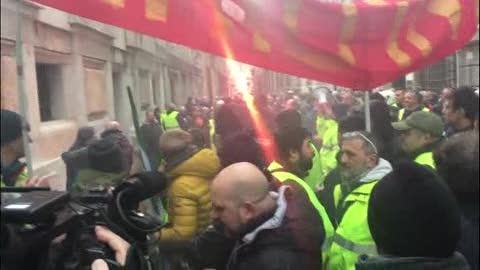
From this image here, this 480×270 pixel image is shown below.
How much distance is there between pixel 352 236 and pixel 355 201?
0.53 feet

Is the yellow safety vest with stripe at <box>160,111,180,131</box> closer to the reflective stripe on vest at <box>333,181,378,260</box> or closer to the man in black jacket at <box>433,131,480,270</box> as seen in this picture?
the reflective stripe on vest at <box>333,181,378,260</box>

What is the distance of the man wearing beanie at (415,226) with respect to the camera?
1.69 metres

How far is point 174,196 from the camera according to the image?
3311 millimetres

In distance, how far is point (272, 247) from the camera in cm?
201

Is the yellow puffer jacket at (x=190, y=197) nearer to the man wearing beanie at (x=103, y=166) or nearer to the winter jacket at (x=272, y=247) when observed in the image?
the man wearing beanie at (x=103, y=166)

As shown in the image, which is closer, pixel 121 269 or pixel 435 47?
pixel 121 269

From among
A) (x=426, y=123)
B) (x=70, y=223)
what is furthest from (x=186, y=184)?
(x=70, y=223)

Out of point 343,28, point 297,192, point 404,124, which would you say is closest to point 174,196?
point 297,192

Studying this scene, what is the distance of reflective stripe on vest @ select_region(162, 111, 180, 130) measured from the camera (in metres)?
4.88

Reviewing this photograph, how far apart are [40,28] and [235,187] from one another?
13.5 feet

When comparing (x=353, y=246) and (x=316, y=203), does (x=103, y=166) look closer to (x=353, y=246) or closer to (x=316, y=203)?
(x=316, y=203)

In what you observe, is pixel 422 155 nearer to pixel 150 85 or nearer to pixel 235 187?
pixel 235 187

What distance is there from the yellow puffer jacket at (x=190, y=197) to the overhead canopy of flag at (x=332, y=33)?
617 mm

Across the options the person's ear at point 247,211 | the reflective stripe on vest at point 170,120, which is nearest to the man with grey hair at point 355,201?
the person's ear at point 247,211
